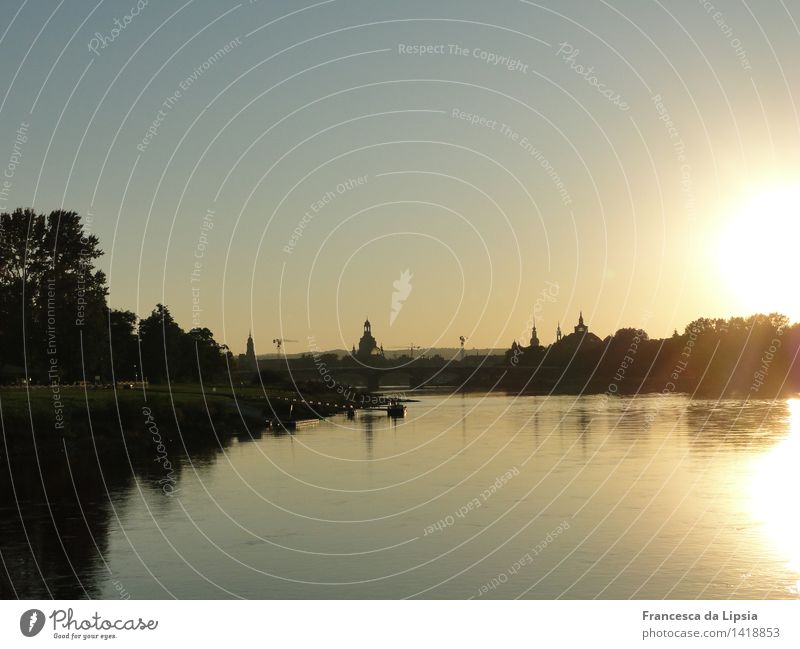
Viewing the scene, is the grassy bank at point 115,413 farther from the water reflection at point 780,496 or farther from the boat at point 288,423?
the water reflection at point 780,496

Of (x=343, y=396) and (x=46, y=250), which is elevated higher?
(x=46, y=250)

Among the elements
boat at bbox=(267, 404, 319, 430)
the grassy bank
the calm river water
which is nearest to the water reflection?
the calm river water

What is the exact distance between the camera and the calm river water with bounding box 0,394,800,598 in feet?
124

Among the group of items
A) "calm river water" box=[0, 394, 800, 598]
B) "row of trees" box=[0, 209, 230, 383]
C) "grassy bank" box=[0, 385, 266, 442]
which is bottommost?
"calm river water" box=[0, 394, 800, 598]

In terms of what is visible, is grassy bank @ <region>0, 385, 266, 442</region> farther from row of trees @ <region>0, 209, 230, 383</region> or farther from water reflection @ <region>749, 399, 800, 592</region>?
water reflection @ <region>749, 399, 800, 592</region>

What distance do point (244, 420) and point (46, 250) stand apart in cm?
2864

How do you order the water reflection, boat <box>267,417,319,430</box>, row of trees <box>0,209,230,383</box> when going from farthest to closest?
1. boat <box>267,417,319,430</box>
2. row of trees <box>0,209,230,383</box>
3. the water reflection

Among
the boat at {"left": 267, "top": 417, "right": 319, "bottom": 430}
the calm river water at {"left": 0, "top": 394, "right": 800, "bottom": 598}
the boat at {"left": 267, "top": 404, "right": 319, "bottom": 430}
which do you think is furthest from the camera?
the boat at {"left": 267, "top": 404, "right": 319, "bottom": 430}

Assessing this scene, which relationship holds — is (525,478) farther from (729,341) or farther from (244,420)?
(729,341)

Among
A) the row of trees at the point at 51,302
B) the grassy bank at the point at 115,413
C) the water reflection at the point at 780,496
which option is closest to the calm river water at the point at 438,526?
the water reflection at the point at 780,496

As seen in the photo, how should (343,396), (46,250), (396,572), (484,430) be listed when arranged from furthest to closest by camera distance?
(343,396)
(484,430)
(46,250)
(396,572)

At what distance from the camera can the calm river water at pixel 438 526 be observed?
3781 centimetres
